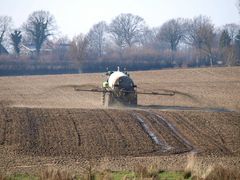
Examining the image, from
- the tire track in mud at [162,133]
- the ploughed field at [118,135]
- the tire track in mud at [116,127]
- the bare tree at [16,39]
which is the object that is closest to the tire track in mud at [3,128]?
the ploughed field at [118,135]

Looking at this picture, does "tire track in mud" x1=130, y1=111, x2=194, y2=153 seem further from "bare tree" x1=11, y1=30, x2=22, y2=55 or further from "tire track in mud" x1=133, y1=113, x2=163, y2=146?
"bare tree" x1=11, y1=30, x2=22, y2=55

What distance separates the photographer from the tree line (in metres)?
87.7

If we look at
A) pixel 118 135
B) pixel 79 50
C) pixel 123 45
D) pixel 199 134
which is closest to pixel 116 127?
pixel 118 135

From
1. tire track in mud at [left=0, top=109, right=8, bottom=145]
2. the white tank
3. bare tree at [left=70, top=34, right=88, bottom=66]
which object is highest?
bare tree at [left=70, top=34, right=88, bottom=66]

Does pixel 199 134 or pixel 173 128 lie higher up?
pixel 173 128

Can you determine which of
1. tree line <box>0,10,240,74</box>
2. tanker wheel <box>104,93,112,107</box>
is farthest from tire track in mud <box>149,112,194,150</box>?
tree line <box>0,10,240,74</box>

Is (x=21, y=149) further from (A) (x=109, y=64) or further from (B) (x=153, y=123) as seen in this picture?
(A) (x=109, y=64)

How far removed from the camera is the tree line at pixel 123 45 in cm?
8769

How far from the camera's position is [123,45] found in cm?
13688

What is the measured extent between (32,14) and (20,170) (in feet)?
336

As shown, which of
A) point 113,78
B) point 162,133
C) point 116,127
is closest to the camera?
point 162,133

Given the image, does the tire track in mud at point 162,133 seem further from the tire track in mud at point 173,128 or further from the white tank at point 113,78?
the white tank at point 113,78

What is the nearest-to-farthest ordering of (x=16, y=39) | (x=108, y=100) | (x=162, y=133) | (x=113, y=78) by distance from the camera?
(x=162, y=133), (x=108, y=100), (x=113, y=78), (x=16, y=39)

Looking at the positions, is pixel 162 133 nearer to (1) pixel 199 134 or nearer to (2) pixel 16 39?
(1) pixel 199 134
